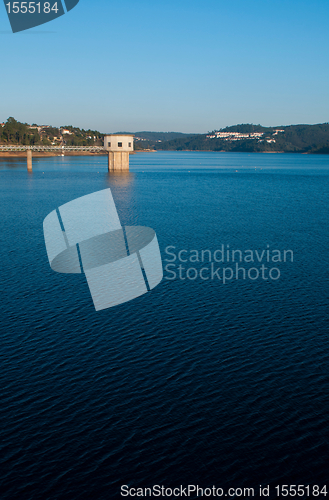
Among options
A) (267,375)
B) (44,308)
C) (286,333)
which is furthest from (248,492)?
(44,308)

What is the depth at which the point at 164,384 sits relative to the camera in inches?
640

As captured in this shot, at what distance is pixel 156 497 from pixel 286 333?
11.3 meters

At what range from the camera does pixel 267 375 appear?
1700 cm

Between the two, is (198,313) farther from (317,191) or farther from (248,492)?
(317,191)
